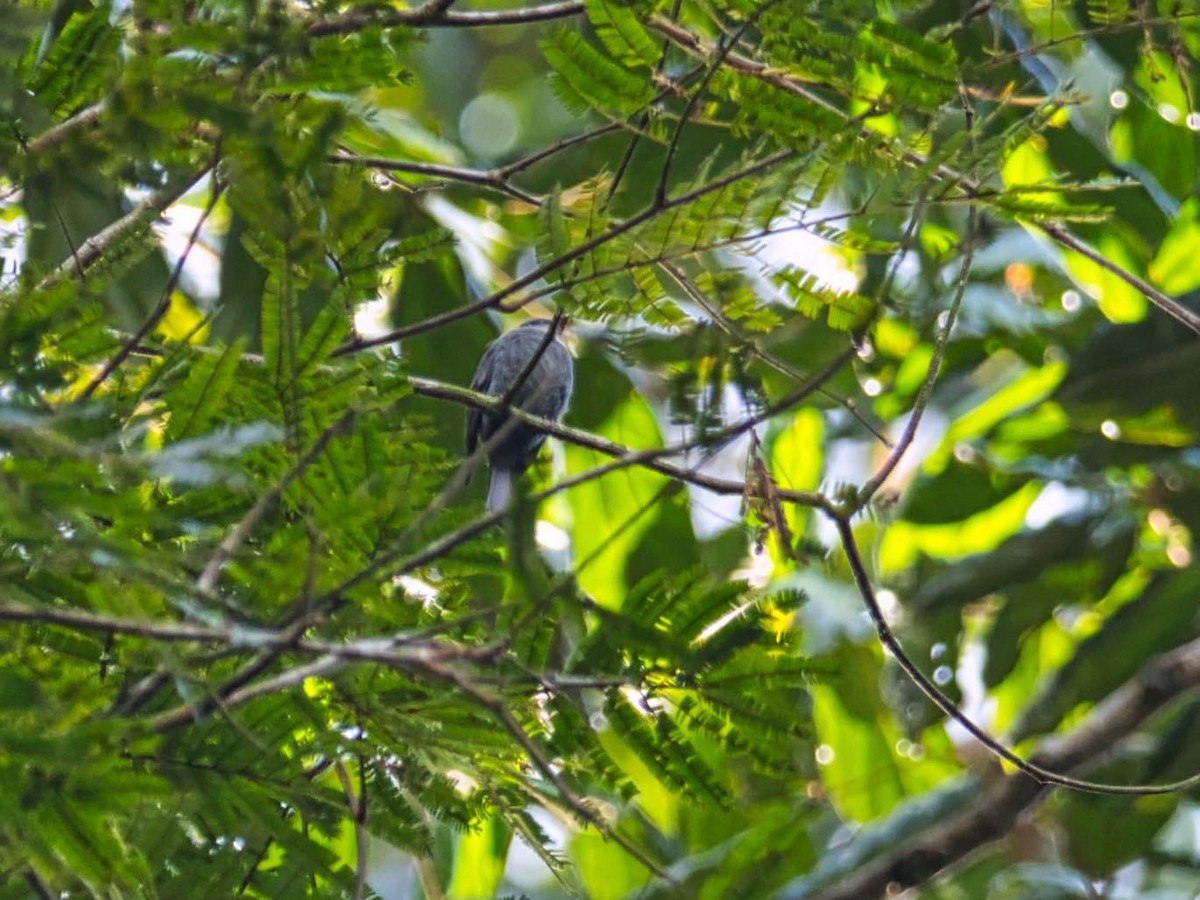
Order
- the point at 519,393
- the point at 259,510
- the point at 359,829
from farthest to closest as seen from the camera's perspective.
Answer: the point at 519,393 < the point at 359,829 < the point at 259,510

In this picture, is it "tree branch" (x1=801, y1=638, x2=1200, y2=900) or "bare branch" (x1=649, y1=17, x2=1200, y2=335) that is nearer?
"bare branch" (x1=649, y1=17, x2=1200, y2=335)

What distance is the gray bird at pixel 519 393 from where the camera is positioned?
2898 millimetres

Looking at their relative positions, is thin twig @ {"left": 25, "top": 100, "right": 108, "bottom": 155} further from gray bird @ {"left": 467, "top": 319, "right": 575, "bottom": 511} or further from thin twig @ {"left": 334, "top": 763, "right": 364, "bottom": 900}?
gray bird @ {"left": 467, "top": 319, "right": 575, "bottom": 511}

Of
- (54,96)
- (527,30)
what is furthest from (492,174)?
(527,30)

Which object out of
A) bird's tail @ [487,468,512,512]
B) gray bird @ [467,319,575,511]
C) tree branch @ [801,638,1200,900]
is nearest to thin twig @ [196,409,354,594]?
gray bird @ [467,319,575,511]

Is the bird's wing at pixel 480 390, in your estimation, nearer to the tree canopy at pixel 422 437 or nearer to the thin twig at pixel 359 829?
the tree canopy at pixel 422 437

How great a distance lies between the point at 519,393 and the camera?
275 centimetres

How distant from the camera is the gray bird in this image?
2.90 meters

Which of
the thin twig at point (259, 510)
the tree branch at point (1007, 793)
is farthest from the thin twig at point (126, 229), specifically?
the tree branch at point (1007, 793)

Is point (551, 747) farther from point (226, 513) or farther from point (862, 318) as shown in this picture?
point (862, 318)

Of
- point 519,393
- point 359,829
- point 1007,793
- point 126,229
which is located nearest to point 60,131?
point 126,229

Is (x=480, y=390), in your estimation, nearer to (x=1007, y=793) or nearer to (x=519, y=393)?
(x=519, y=393)

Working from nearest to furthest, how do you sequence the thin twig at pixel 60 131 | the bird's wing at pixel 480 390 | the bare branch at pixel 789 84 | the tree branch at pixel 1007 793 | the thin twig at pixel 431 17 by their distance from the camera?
the thin twig at pixel 60 131 < the thin twig at pixel 431 17 < the bare branch at pixel 789 84 < the tree branch at pixel 1007 793 < the bird's wing at pixel 480 390

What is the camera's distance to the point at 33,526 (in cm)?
104
